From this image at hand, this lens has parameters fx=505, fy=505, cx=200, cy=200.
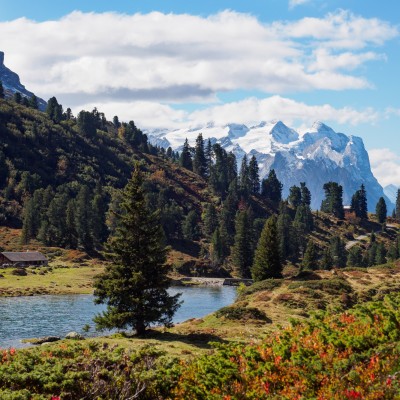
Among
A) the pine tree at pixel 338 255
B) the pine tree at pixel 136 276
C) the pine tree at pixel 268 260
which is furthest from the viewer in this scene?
the pine tree at pixel 338 255

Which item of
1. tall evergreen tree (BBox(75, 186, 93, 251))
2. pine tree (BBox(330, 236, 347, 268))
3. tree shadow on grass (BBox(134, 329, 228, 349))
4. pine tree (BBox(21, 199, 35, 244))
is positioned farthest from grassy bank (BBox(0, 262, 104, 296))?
pine tree (BBox(330, 236, 347, 268))

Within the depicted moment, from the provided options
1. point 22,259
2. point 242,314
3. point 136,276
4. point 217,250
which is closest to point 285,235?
point 217,250

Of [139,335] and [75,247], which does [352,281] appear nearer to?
[139,335]

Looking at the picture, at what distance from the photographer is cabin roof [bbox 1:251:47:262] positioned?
128 metres

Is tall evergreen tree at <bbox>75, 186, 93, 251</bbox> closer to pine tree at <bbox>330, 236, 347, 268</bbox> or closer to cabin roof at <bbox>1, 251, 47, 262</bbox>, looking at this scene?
cabin roof at <bbox>1, 251, 47, 262</bbox>

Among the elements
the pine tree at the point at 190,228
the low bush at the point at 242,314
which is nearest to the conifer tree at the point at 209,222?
the pine tree at the point at 190,228

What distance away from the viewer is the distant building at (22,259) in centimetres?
12668

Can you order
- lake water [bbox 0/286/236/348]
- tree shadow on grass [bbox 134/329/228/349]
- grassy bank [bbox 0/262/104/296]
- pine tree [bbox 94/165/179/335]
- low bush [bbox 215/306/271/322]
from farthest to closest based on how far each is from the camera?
grassy bank [bbox 0/262/104/296] → lake water [bbox 0/286/236/348] → low bush [bbox 215/306/271/322] → pine tree [bbox 94/165/179/335] → tree shadow on grass [bbox 134/329/228/349]

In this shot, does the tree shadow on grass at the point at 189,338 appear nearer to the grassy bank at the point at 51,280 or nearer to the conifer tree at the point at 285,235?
the grassy bank at the point at 51,280

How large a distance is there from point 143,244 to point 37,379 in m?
25.2

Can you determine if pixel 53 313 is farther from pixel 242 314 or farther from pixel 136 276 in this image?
pixel 136 276

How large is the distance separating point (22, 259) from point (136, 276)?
9545cm

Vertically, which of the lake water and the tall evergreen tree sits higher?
the tall evergreen tree

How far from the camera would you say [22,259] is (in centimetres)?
12788
